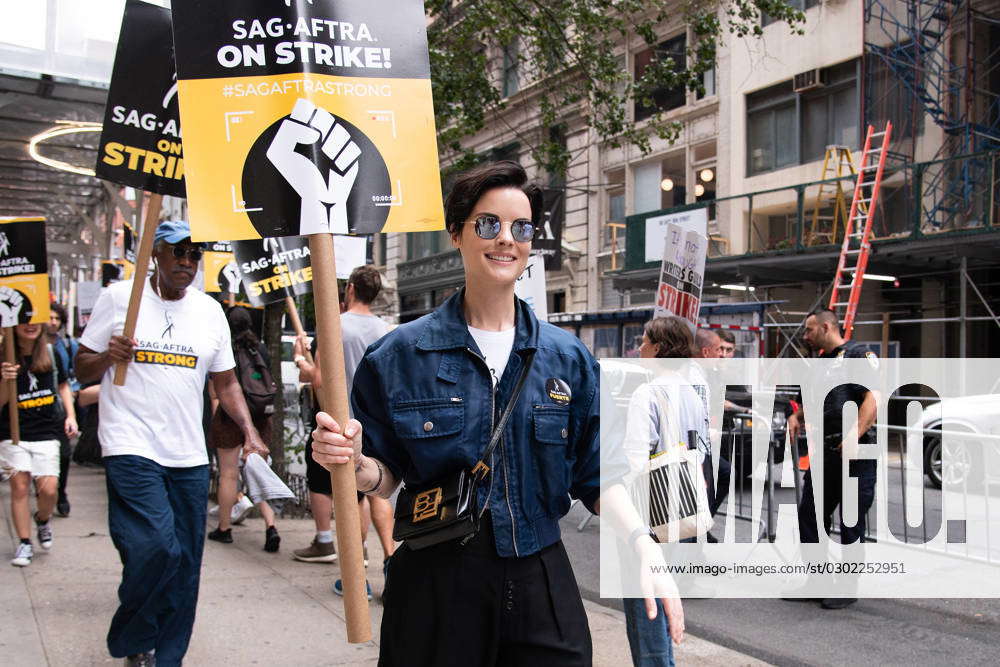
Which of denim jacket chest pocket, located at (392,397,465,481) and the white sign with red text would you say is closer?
denim jacket chest pocket, located at (392,397,465,481)

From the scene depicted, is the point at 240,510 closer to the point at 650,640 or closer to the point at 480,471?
the point at 650,640

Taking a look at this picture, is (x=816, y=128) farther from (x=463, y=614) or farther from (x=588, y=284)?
(x=463, y=614)

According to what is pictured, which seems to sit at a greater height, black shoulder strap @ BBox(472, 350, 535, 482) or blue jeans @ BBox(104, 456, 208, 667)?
black shoulder strap @ BBox(472, 350, 535, 482)

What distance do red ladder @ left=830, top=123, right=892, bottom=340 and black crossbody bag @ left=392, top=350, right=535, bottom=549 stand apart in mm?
13460

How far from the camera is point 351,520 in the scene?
2270 millimetres

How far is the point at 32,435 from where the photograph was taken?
6.95 m

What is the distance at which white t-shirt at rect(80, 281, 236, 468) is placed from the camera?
13.4 feet

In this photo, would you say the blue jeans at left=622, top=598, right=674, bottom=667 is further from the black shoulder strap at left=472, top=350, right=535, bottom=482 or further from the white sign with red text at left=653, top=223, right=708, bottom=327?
the white sign with red text at left=653, top=223, right=708, bottom=327

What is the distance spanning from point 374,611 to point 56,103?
4350mm

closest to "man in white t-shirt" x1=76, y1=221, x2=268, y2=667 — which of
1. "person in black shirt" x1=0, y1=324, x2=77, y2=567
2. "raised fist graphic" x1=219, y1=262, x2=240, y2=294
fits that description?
"person in black shirt" x1=0, y1=324, x2=77, y2=567

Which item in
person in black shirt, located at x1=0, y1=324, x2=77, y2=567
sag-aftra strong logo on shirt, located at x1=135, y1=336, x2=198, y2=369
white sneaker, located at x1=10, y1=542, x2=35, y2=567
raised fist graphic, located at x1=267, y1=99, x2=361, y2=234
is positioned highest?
raised fist graphic, located at x1=267, y1=99, x2=361, y2=234

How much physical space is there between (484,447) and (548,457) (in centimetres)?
18

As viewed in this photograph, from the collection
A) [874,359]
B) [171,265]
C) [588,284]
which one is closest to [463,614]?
[171,265]

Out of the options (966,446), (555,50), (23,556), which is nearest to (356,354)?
(23,556)
